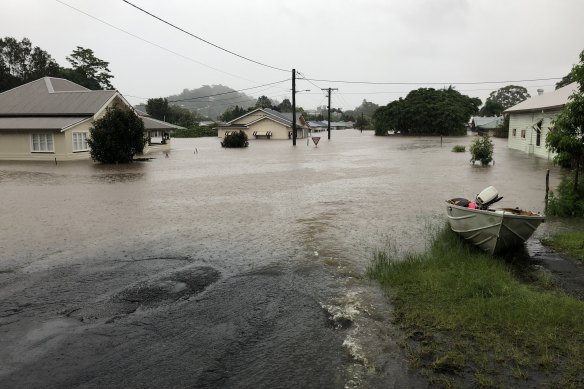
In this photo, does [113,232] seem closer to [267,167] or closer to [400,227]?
[400,227]

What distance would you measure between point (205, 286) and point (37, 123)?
102 ft

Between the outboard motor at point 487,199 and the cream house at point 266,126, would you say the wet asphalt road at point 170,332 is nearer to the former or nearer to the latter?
the outboard motor at point 487,199

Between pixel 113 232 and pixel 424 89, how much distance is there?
78.6 meters

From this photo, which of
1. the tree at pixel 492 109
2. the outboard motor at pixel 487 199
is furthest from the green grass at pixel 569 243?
the tree at pixel 492 109

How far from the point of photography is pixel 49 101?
117ft

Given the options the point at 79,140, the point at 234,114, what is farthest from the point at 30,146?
the point at 234,114

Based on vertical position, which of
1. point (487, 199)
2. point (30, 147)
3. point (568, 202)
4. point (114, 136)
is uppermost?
point (114, 136)

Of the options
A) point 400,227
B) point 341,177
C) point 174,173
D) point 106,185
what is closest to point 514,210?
point 400,227

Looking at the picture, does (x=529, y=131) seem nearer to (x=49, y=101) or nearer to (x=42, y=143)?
(x=42, y=143)

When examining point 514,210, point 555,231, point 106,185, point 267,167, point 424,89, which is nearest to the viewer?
point 514,210

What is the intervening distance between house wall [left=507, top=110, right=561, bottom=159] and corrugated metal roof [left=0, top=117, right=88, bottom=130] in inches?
1274

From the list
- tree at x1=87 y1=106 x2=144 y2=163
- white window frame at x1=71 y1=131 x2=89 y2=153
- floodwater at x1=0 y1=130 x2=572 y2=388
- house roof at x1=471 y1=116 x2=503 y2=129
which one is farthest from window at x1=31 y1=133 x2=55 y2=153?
house roof at x1=471 y1=116 x2=503 y2=129

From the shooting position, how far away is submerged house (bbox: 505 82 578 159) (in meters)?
28.3

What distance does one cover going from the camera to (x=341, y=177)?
2262 cm
